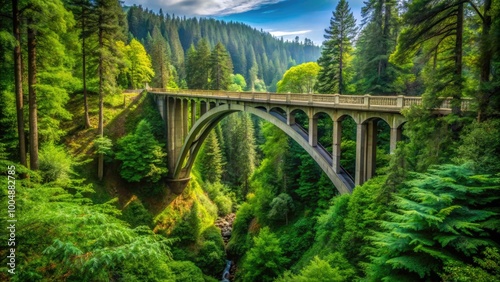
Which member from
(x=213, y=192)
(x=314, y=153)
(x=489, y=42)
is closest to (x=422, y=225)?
(x=489, y=42)

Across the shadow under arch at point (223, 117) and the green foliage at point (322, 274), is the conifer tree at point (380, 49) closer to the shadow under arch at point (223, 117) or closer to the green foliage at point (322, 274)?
the shadow under arch at point (223, 117)

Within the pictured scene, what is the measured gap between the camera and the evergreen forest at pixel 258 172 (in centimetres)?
544

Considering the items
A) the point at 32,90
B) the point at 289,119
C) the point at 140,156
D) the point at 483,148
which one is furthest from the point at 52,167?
the point at 483,148

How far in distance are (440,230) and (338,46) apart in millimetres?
20207

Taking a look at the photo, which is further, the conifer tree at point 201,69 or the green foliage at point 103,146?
the conifer tree at point 201,69

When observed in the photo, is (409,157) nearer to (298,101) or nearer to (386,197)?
(386,197)

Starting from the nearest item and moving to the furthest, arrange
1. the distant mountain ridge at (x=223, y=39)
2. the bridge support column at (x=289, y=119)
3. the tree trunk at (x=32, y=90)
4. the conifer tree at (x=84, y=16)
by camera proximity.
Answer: the tree trunk at (x=32, y=90) < the bridge support column at (x=289, y=119) < the conifer tree at (x=84, y=16) < the distant mountain ridge at (x=223, y=39)

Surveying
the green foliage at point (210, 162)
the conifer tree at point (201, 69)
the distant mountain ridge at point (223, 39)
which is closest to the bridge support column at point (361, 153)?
the green foliage at point (210, 162)

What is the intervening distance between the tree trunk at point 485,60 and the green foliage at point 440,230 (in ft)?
9.78

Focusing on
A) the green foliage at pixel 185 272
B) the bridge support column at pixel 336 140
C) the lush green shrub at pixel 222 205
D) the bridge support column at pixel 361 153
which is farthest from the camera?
the lush green shrub at pixel 222 205

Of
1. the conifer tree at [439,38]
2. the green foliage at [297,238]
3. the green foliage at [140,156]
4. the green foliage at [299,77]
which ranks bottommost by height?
the green foliage at [297,238]

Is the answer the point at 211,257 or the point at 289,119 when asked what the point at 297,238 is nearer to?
the point at 211,257

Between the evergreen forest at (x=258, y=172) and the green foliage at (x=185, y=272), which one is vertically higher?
the evergreen forest at (x=258, y=172)

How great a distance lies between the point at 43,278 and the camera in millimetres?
5770
